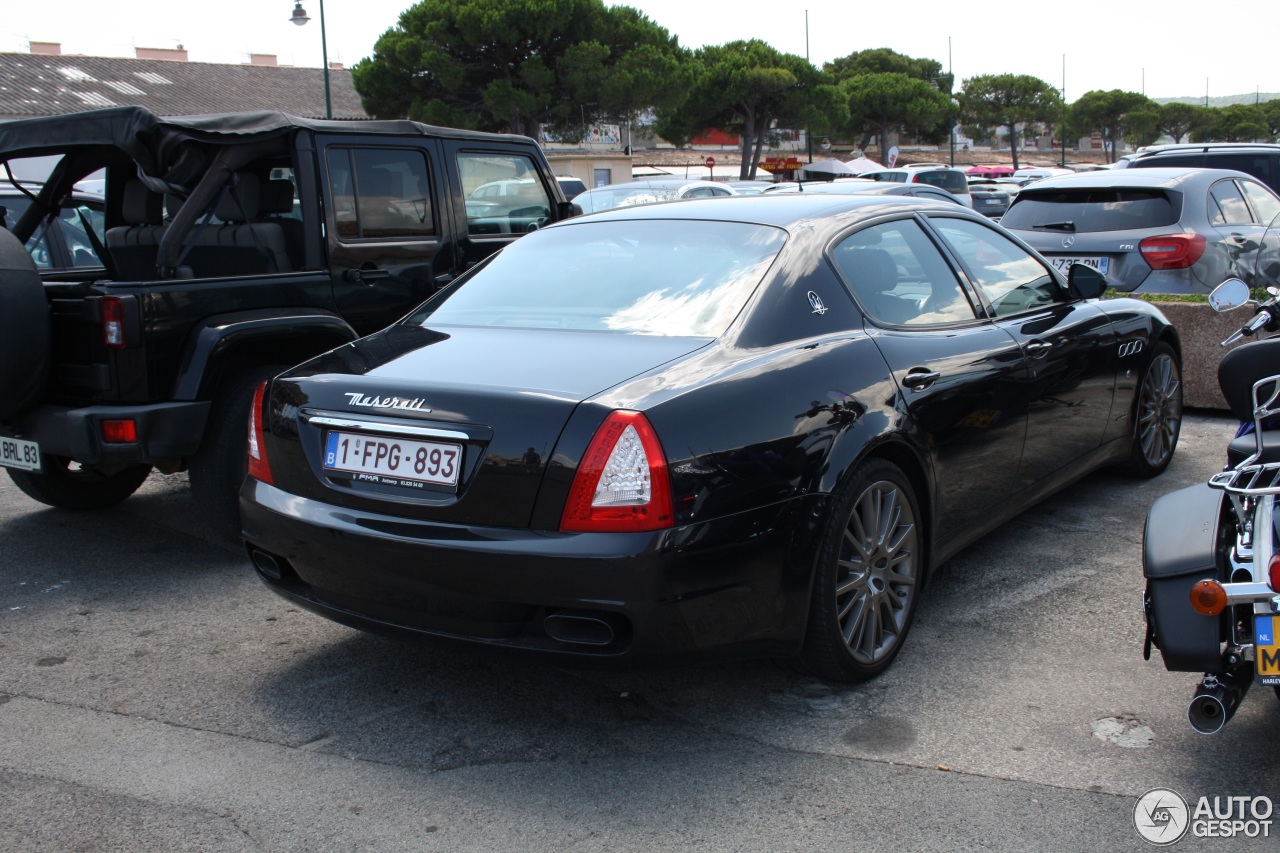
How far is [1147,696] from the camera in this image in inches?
141

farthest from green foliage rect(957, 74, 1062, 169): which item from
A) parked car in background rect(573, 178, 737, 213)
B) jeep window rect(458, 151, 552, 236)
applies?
jeep window rect(458, 151, 552, 236)

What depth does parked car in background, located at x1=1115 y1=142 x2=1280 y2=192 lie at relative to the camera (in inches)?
471

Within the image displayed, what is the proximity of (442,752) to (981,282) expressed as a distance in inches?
109

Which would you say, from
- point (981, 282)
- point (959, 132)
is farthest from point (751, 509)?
point (959, 132)

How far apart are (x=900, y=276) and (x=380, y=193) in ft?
10.1

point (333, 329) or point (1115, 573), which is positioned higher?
point (333, 329)

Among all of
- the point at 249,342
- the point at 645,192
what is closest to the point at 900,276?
the point at 249,342

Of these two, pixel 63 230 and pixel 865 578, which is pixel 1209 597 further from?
pixel 63 230

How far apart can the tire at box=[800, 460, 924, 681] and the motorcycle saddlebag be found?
31.6 inches

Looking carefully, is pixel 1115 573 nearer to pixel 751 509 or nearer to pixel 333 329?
pixel 751 509

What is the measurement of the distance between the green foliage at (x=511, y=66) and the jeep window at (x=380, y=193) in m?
38.0

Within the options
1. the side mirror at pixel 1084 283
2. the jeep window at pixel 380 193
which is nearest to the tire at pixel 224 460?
the jeep window at pixel 380 193

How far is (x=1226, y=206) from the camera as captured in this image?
8.68 metres

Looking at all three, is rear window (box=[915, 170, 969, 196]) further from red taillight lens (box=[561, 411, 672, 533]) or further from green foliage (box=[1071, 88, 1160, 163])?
green foliage (box=[1071, 88, 1160, 163])
